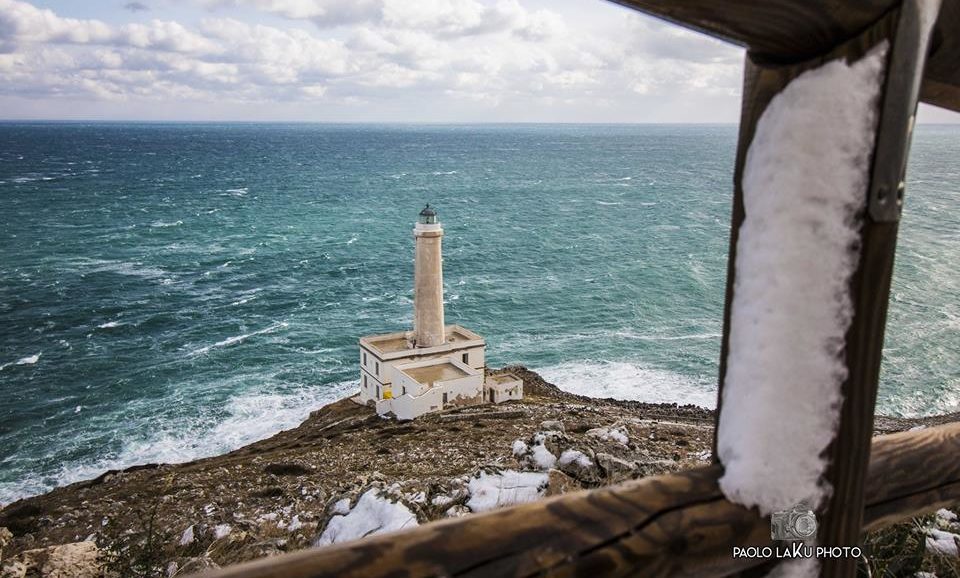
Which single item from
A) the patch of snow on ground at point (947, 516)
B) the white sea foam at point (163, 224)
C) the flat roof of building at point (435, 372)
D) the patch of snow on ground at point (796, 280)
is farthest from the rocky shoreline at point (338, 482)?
the white sea foam at point (163, 224)

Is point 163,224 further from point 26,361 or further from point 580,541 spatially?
point 580,541

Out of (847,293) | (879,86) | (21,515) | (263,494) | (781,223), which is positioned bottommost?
(21,515)

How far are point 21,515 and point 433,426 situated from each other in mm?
8581

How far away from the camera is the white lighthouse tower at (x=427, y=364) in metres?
20.1

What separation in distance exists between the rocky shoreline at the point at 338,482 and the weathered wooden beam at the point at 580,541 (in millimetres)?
3351

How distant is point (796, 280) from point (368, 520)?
5.97 meters

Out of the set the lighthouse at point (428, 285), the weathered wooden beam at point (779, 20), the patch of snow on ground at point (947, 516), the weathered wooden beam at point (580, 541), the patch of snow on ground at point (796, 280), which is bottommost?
the lighthouse at point (428, 285)

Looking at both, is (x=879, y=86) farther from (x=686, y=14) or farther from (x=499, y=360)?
(x=499, y=360)

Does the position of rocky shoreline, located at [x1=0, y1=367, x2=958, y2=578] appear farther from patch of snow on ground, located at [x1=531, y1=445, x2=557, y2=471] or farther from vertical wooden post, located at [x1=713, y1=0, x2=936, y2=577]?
vertical wooden post, located at [x1=713, y1=0, x2=936, y2=577]

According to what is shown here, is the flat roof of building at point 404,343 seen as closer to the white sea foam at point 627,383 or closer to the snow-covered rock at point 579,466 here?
the white sea foam at point 627,383

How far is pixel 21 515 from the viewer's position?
45.4 ft

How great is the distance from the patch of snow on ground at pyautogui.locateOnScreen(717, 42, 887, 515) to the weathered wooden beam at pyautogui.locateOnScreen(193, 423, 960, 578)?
0.07 metres

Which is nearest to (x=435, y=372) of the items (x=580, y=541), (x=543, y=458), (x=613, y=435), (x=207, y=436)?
(x=207, y=436)

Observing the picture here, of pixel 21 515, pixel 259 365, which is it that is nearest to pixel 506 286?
pixel 259 365
